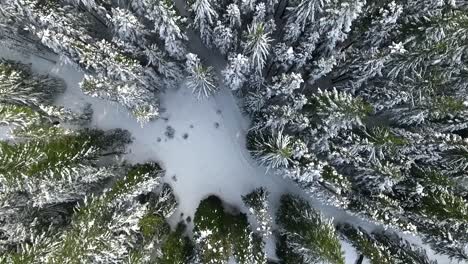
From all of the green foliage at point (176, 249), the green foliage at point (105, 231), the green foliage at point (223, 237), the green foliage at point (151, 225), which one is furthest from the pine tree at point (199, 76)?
the green foliage at point (176, 249)

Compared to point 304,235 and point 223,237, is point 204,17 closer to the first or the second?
point 223,237

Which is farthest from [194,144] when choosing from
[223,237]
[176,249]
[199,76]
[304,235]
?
[304,235]

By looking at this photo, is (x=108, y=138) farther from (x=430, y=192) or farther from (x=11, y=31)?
(x=430, y=192)

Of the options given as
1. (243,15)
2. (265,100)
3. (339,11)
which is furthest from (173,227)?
(339,11)

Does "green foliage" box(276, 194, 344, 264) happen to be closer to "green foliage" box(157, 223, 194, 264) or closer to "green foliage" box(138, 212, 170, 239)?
"green foliage" box(157, 223, 194, 264)

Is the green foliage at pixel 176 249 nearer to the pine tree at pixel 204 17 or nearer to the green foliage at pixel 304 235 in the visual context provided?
the green foliage at pixel 304 235
